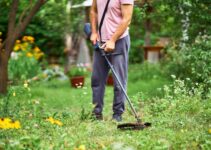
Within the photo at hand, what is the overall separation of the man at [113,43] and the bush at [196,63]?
3.27 ft

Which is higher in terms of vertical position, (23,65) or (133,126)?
(133,126)

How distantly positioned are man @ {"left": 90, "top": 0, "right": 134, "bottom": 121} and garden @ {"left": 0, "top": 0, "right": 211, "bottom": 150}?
0.17 m

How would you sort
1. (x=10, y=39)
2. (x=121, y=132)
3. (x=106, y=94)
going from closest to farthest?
(x=121, y=132) < (x=10, y=39) < (x=106, y=94)

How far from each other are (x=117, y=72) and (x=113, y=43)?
0.34 meters

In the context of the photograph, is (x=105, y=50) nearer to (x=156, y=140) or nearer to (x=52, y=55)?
(x=156, y=140)

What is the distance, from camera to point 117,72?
5.80 m

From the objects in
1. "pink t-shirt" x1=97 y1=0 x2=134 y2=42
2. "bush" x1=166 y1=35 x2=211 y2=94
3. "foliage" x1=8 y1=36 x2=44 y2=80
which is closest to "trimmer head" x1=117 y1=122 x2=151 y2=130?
"pink t-shirt" x1=97 y1=0 x2=134 y2=42

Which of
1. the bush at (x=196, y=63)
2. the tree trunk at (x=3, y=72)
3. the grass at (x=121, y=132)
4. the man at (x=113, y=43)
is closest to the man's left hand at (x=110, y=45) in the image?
the man at (x=113, y=43)

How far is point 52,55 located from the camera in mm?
18828

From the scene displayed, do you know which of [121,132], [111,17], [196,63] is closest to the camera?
[121,132]

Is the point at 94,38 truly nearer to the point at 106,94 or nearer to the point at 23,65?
the point at 106,94

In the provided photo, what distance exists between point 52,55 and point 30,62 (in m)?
5.53

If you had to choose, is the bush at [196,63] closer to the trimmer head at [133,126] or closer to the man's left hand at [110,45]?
the man's left hand at [110,45]

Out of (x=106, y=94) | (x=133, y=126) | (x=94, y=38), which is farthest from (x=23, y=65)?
(x=133, y=126)
